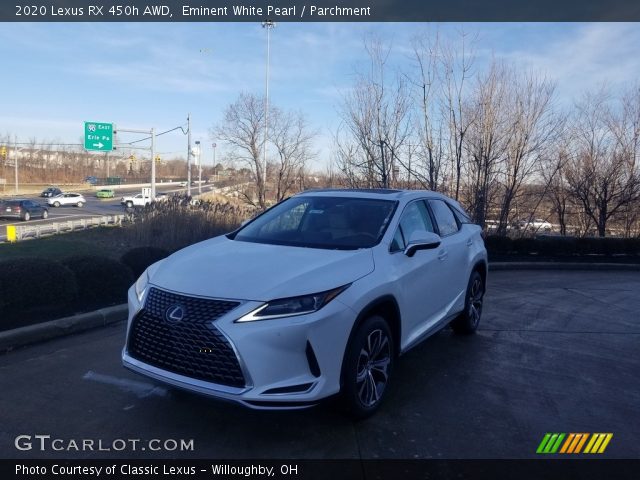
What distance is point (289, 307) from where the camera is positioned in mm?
3266

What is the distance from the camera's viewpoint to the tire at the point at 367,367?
138 inches

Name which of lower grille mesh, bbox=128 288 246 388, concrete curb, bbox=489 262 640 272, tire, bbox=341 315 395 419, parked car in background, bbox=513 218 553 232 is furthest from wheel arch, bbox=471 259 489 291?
parked car in background, bbox=513 218 553 232

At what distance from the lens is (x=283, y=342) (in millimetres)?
3162

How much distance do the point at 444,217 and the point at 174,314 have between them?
338 centimetres

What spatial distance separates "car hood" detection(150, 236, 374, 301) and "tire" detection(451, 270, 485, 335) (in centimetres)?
242

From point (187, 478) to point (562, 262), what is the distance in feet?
40.6

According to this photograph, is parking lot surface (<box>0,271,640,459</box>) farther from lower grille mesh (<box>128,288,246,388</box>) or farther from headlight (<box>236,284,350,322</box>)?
headlight (<box>236,284,350,322</box>)

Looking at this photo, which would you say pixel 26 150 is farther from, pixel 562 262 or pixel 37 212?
pixel 562 262

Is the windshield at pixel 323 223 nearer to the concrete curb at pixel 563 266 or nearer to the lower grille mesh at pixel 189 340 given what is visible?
the lower grille mesh at pixel 189 340

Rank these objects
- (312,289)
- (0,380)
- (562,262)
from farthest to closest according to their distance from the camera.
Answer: (562,262) → (0,380) → (312,289)

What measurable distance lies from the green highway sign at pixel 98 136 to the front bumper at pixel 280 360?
3674 centimetres

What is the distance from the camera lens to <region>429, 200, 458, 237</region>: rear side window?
5.44 metres

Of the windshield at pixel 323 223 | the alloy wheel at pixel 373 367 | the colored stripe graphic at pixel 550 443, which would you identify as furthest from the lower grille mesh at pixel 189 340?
the colored stripe graphic at pixel 550 443

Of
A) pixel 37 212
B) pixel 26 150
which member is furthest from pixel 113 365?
pixel 26 150
